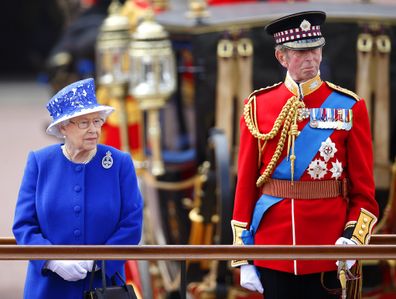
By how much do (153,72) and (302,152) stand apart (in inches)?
97.4

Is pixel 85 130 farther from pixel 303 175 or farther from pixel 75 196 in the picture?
pixel 303 175

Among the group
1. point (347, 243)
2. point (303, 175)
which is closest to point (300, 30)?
point (303, 175)

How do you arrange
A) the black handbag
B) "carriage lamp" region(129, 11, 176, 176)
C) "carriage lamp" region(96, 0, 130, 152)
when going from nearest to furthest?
the black handbag
"carriage lamp" region(129, 11, 176, 176)
"carriage lamp" region(96, 0, 130, 152)

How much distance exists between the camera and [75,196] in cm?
405

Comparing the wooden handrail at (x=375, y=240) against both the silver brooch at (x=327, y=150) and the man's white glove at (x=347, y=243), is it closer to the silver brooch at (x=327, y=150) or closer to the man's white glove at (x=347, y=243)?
the man's white glove at (x=347, y=243)

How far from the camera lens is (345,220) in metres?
4.18

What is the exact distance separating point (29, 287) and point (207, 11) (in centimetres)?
260

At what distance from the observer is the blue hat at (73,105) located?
402 cm

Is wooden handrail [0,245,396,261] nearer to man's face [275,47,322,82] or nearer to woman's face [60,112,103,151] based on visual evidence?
woman's face [60,112,103,151]

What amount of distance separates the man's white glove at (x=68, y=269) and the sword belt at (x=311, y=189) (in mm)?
692

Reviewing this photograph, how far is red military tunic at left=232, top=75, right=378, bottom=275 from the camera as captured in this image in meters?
4.14

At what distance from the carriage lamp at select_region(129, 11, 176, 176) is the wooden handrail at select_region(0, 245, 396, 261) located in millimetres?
2747

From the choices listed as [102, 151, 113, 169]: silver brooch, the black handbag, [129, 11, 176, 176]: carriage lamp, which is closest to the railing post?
the black handbag

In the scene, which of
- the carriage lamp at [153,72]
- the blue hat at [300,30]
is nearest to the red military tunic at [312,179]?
the blue hat at [300,30]
